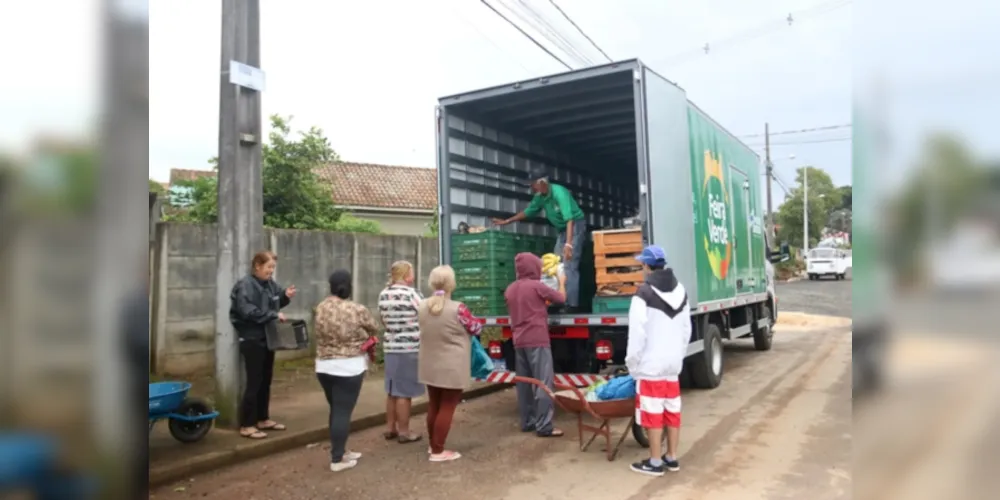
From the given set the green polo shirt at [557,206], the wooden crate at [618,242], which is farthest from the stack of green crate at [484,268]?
the wooden crate at [618,242]

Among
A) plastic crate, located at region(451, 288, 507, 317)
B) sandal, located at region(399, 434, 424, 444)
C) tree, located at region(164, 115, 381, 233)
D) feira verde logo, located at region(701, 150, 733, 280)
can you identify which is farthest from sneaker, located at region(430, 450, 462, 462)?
tree, located at region(164, 115, 381, 233)

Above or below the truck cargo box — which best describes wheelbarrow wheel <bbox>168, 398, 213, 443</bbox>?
below

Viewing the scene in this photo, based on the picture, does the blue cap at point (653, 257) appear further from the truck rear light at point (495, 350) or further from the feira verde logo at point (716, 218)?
the feira verde logo at point (716, 218)

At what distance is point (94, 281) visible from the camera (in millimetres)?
943

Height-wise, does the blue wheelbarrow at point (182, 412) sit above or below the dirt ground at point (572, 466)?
above

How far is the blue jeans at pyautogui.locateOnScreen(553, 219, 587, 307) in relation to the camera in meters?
7.36

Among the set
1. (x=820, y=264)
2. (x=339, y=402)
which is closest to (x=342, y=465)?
(x=339, y=402)

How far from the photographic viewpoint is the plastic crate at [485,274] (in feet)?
23.9

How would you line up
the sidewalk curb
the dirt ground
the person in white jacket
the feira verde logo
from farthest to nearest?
the feira verde logo, the person in white jacket, the sidewalk curb, the dirt ground

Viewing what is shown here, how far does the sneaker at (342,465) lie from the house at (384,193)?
17.5 m

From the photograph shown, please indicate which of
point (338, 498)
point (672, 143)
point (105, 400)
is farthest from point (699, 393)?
point (105, 400)

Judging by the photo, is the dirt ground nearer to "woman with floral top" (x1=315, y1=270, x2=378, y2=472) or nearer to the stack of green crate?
"woman with floral top" (x1=315, y1=270, x2=378, y2=472)

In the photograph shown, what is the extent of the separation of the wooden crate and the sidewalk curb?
284cm

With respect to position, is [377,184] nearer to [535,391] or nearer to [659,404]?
[535,391]
